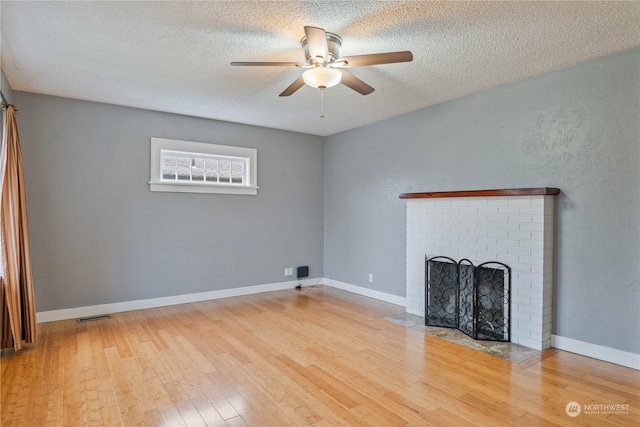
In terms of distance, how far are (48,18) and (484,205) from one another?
13.0ft

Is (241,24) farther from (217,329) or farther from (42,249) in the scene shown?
(42,249)

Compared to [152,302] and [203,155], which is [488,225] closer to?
[203,155]

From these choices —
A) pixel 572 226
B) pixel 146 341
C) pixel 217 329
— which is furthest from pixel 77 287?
pixel 572 226

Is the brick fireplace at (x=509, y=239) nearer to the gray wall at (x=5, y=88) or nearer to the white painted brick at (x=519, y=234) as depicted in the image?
the white painted brick at (x=519, y=234)

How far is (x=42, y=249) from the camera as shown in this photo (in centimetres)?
400

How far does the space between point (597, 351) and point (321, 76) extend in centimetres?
326

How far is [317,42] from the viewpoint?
2297mm

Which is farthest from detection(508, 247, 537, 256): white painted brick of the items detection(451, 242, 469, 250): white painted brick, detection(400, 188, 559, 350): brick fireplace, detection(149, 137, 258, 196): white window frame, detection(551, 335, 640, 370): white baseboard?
detection(149, 137, 258, 196): white window frame

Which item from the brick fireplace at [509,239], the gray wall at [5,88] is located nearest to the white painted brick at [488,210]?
the brick fireplace at [509,239]

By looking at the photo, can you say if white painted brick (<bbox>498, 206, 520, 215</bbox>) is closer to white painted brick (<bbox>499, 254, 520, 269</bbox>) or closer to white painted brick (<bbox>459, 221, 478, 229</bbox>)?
white painted brick (<bbox>459, 221, 478, 229</bbox>)

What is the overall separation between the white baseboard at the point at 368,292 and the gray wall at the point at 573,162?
0.52ft

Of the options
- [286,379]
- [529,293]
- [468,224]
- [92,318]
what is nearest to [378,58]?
[468,224]

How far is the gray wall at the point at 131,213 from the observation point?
402cm

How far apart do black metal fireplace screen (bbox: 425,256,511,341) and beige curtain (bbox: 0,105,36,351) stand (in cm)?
395
